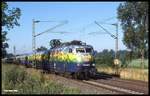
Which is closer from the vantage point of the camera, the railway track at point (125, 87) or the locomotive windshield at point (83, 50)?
the railway track at point (125, 87)

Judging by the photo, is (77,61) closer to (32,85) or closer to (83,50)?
(83,50)

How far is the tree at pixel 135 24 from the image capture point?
37.4m

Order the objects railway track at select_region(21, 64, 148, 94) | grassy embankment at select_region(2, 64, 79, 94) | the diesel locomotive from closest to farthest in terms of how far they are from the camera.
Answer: grassy embankment at select_region(2, 64, 79, 94), railway track at select_region(21, 64, 148, 94), the diesel locomotive

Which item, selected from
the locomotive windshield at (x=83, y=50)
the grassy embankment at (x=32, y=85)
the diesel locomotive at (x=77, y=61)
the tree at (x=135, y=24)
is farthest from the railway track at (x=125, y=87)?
the tree at (x=135, y=24)

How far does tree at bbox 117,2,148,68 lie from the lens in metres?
37.4

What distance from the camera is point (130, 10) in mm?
41906

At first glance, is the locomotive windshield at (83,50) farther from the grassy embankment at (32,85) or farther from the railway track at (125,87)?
the grassy embankment at (32,85)

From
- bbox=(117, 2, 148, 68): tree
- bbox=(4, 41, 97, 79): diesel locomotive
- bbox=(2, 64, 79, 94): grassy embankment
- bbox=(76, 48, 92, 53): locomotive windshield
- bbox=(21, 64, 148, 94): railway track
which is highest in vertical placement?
bbox=(117, 2, 148, 68): tree

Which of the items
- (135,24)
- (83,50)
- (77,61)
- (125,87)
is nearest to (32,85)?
(125,87)

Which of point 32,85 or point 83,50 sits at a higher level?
point 83,50

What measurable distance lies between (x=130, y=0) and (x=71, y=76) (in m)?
25.1

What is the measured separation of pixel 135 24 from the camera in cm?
3975

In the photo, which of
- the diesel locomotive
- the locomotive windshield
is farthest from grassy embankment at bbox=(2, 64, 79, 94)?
the locomotive windshield

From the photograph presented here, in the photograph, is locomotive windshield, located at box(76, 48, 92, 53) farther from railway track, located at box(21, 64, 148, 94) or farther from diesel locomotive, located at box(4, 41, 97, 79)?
railway track, located at box(21, 64, 148, 94)
